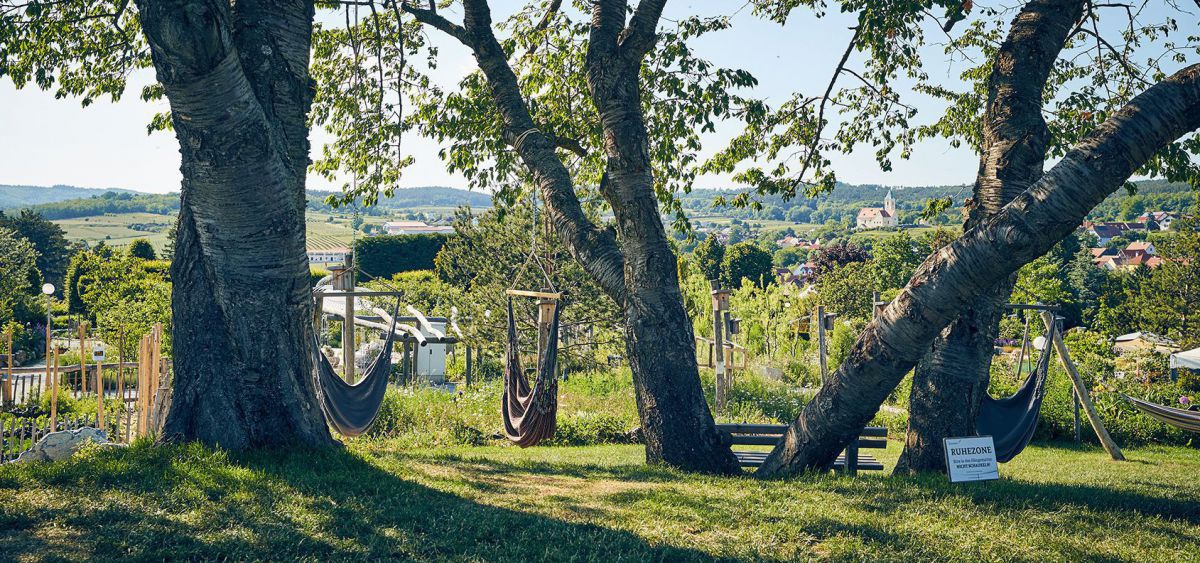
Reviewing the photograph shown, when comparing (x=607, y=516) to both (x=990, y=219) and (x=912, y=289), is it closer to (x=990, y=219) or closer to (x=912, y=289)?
(x=912, y=289)

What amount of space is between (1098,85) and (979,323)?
12.3 feet

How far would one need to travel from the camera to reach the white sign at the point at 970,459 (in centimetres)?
497

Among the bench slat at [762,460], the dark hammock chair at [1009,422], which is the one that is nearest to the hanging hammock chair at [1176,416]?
the dark hammock chair at [1009,422]

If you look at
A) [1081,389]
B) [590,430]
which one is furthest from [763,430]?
[1081,389]

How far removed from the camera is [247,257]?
4.59 meters

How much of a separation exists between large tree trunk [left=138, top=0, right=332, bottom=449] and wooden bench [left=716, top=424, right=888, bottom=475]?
3.00 meters

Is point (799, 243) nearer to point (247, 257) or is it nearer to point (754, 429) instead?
point (754, 429)

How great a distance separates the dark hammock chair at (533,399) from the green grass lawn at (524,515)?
2531 millimetres

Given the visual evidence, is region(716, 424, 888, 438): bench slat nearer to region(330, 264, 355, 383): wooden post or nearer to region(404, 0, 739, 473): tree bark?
region(404, 0, 739, 473): tree bark

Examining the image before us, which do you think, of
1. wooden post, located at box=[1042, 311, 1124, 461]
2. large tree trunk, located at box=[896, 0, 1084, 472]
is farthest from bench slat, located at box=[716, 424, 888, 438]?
wooden post, located at box=[1042, 311, 1124, 461]

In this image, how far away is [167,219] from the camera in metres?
134

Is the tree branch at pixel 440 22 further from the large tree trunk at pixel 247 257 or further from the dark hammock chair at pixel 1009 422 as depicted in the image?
A: the dark hammock chair at pixel 1009 422

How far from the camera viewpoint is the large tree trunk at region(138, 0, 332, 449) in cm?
435

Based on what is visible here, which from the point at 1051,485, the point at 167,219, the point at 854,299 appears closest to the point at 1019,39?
the point at 1051,485
